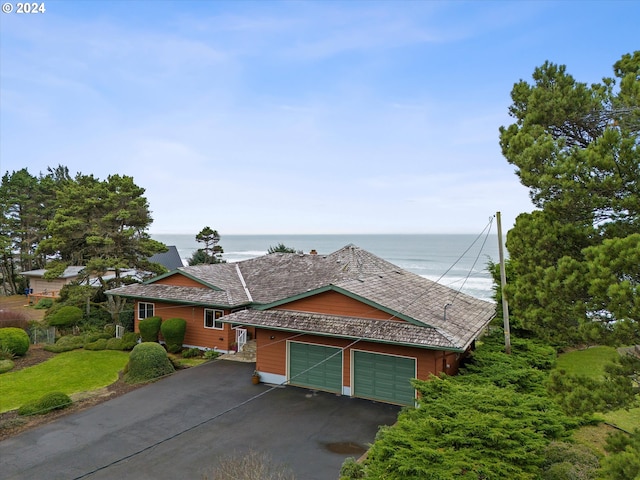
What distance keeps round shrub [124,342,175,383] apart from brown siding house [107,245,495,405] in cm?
409

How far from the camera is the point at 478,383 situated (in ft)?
41.5

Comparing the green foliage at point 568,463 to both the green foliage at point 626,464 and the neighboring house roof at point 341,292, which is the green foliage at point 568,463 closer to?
the green foliage at point 626,464

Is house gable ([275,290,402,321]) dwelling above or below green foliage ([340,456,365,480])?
above

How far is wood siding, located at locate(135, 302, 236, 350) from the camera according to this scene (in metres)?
23.1

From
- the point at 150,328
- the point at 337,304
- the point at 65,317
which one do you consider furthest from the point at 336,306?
the point at 65,317

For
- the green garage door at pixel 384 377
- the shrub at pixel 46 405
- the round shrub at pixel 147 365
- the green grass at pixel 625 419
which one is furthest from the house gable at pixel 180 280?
the green grass at pixel 625 419

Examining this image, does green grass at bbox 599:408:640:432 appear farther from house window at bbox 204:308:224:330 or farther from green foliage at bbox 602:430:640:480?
house window at bbox 204:308:224:330

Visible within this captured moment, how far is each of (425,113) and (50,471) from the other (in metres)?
24.5

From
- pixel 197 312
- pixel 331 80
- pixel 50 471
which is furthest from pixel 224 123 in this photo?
pixel 50 471

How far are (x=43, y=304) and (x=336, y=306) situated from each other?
36288 millimetres

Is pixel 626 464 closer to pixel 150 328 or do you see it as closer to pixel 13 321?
pixel 150 328

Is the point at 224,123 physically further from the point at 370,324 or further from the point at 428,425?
the point at 428,425

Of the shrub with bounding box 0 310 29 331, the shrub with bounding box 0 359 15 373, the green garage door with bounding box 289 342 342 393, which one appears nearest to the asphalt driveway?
the green garage door with bounding box 289 342 342 393

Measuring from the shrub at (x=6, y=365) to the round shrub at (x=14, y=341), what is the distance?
1082mm
